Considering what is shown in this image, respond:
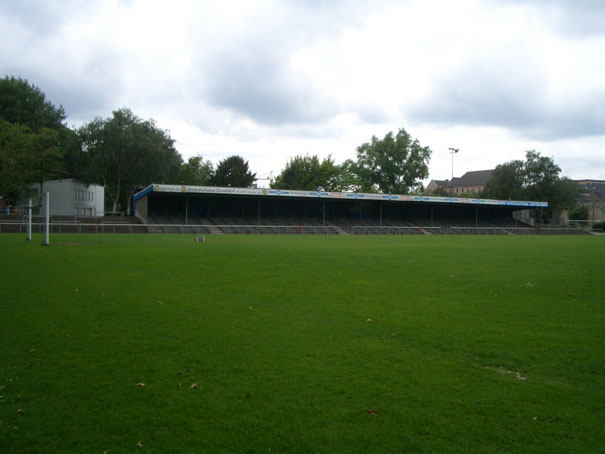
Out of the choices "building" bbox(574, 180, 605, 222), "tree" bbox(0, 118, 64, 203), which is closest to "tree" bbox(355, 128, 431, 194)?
"building" bbox(574, 180, 605, 222)

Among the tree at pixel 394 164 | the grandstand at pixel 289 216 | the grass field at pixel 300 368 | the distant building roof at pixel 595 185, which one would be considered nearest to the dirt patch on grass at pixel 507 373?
the grass field at pixel 300 368

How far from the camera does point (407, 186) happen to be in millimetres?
85500

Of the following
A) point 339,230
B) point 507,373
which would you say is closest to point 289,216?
point 339,230

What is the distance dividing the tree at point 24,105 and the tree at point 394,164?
5136cm

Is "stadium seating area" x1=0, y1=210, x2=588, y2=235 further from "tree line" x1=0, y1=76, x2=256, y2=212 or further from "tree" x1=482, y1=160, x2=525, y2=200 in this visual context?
"tree" x1=482, y1=160, x2=525, y2=200

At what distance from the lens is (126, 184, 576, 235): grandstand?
1780 inches

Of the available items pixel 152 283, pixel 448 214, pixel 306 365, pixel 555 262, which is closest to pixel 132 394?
pixel 306 365

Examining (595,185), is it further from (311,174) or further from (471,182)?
(311,174)

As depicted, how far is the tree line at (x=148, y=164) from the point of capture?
146 feet

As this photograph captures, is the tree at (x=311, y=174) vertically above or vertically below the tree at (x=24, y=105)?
below

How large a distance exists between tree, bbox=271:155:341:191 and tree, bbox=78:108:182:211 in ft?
78.0

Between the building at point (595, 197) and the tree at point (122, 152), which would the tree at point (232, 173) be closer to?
the tree at point (122, 152)

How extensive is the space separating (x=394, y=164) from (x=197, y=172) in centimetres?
3708

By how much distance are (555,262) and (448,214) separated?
49.0 meters
